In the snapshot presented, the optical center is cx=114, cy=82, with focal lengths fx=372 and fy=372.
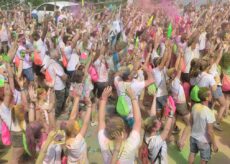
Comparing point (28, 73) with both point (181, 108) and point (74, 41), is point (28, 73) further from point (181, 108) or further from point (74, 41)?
point (181, 108)

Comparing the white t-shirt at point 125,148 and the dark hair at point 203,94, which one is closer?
the white t-shirt at point 125,148

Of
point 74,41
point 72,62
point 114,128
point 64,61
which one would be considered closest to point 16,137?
point 114,128

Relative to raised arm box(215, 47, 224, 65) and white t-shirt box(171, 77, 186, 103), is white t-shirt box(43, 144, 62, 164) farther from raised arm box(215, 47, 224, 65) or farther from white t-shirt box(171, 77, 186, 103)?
raised arm box(215, 47, 224, 65)

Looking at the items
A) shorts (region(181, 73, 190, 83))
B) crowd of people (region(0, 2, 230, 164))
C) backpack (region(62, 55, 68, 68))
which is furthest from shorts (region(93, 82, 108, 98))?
shorts (region(181, 73, 190, 83))

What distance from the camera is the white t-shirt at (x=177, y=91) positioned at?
20.9 feet

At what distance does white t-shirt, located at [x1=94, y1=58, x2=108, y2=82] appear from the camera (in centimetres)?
769

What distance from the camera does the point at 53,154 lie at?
4145mm

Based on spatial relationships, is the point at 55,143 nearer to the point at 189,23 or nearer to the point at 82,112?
the point at 82,112

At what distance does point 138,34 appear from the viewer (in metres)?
10.8

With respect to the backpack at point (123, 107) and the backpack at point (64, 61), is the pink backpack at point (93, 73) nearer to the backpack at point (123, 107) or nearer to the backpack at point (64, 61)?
the backpack at point (64, 61)

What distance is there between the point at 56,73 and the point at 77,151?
12.5ft

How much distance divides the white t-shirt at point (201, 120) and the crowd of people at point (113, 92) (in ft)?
0.05

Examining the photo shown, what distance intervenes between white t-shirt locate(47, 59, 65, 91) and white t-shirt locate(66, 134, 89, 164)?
3.64m

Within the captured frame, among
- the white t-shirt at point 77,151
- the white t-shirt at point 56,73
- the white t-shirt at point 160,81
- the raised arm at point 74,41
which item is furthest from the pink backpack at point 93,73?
A: the white t-shirt at point 77,151
